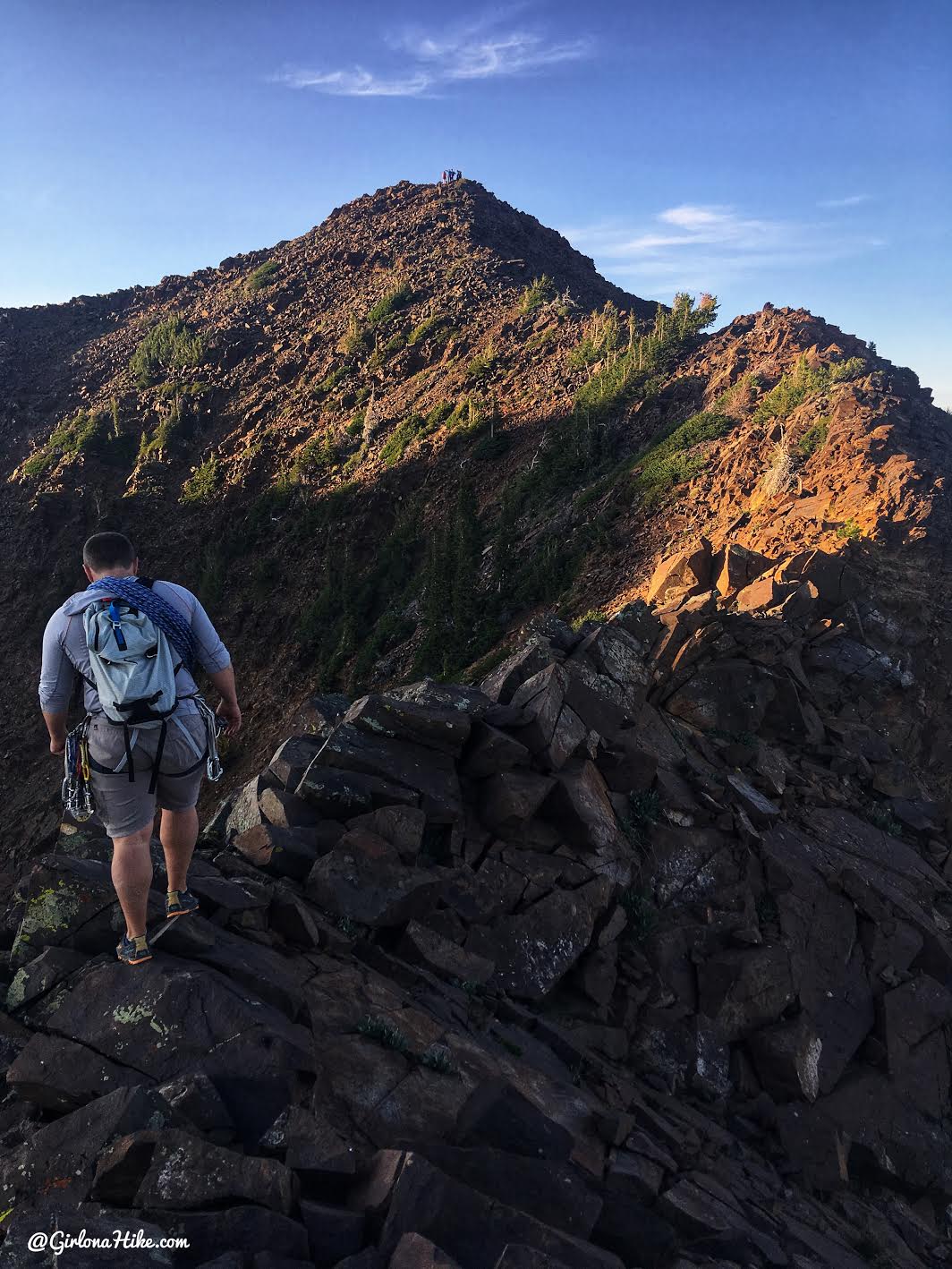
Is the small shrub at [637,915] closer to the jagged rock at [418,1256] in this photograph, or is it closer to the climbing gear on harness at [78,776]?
the jagged rock at [418,1256]

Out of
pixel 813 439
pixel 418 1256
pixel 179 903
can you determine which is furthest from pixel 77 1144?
pixel 813 439

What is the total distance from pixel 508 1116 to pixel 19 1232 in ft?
8.56

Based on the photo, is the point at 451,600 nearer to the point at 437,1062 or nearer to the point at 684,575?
the point at 684,575

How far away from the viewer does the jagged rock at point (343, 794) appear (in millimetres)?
6781

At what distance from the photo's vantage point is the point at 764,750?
10.7 m

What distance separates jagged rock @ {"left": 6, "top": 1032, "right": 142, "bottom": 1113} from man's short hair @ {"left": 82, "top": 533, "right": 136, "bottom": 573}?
8.72ft

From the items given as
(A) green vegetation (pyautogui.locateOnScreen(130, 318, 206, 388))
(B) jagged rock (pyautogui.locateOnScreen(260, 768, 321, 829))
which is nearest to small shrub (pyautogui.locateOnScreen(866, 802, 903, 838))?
(B) jagged rock (pyautogui.locateOnScreen(260, 768, 321, 829))

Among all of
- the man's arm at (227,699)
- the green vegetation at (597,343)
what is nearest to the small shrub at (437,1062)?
the man's arm at (227,699)

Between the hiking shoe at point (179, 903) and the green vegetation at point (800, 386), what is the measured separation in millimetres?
23480

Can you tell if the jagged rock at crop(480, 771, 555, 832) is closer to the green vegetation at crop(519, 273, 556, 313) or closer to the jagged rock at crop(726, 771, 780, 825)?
the jagged rock at crop(726, 771, 780, 825)

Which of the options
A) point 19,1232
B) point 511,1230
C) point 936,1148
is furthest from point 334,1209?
point 936,1148

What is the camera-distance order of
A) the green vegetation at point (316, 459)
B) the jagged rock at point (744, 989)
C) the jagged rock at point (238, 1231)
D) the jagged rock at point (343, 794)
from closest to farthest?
the jagged rock at point (238, 1231)
the jagged rock at point (343, 794)
the jagged rock at point (744, 989)
the green vegetation at point (316, 459)

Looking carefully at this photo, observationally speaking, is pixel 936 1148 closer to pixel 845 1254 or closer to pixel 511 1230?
pixel 845 1254

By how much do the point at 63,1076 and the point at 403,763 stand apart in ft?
12.8
